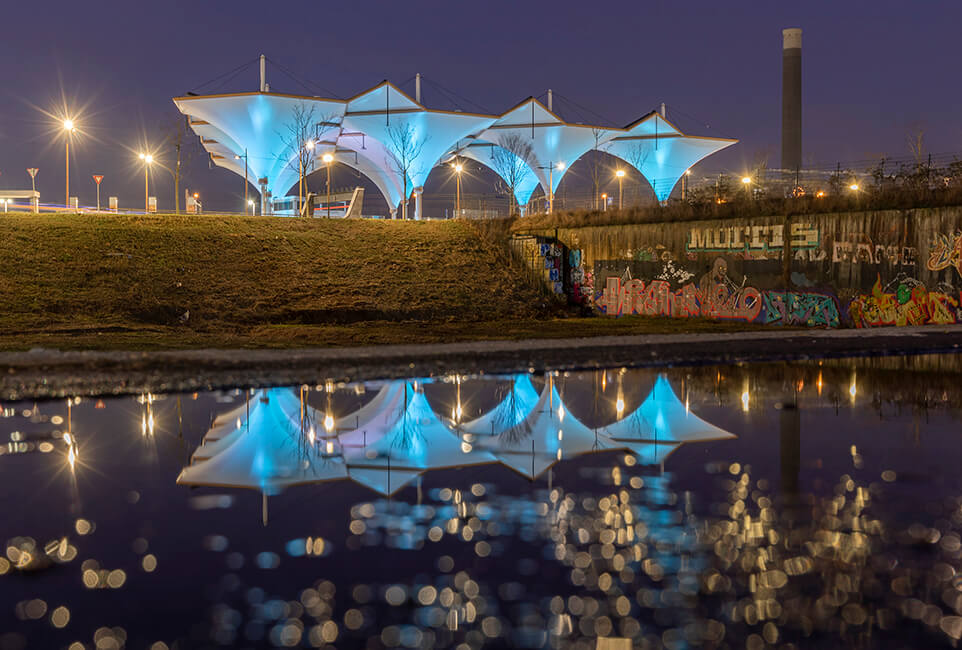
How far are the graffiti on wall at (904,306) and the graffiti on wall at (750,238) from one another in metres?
2.30

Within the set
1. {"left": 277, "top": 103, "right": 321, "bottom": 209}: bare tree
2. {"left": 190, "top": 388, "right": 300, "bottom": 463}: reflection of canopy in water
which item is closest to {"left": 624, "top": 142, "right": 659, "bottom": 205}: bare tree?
{"left": 277, "top": 103, "right": 321, "bottom": 209}: bare tree

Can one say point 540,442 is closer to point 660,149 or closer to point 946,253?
point 946,253

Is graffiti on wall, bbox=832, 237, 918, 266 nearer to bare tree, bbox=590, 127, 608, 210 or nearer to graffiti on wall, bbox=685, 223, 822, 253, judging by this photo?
graffiti on wall, bbox=685, 223, 822, 253

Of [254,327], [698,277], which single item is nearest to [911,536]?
[254,327]

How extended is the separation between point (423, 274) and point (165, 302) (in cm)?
1012

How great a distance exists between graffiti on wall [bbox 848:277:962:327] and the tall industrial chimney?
4103 cm

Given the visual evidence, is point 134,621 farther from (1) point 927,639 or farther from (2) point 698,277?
(2) point 698,277

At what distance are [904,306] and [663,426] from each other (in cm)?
1702

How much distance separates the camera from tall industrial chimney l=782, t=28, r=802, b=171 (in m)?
62.5

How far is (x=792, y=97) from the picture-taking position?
62.8m

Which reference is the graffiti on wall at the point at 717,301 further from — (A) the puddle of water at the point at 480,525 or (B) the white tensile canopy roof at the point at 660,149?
(B) the white tensile canopy roof at the point at 660,149

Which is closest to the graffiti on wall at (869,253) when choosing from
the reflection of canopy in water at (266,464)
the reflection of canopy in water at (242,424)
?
the reflection of canopy in water at (242,424)

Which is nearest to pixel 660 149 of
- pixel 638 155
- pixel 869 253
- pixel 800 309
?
pixel 638 155

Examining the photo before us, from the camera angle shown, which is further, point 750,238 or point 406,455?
point 750,238
